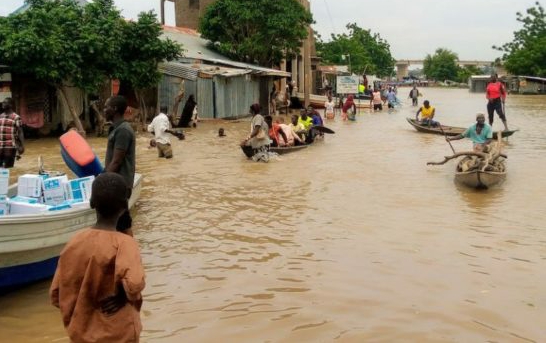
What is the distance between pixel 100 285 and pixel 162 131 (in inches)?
432

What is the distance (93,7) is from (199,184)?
9.02 m

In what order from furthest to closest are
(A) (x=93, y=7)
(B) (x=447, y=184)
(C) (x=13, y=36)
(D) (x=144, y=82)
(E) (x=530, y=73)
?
(E) (x=530, y=73), (D) (x=144, y=82), (A) (x=93, y=7), (C) (x=13, y=36), (B) (x=447, y=184)

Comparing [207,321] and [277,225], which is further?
[277,225]

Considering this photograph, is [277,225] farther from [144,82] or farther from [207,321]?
[144,82]

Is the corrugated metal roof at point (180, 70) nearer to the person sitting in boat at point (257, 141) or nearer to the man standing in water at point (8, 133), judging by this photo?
the person sitting in boat at point (257, 141)

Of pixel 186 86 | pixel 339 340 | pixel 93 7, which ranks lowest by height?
pixel 339 340

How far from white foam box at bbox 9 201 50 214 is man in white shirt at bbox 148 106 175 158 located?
7.59 m

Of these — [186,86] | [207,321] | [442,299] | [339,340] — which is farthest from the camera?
[186,86]

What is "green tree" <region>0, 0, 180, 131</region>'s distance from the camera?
15375 millimetres

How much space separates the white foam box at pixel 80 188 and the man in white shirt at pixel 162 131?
7.14 m

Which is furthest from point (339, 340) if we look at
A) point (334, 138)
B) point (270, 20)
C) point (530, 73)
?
point (530, 73)

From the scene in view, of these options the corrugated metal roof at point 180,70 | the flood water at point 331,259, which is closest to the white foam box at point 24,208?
the flood water at point 331,259

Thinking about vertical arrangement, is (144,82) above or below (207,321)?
above

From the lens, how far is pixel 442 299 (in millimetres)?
5270
